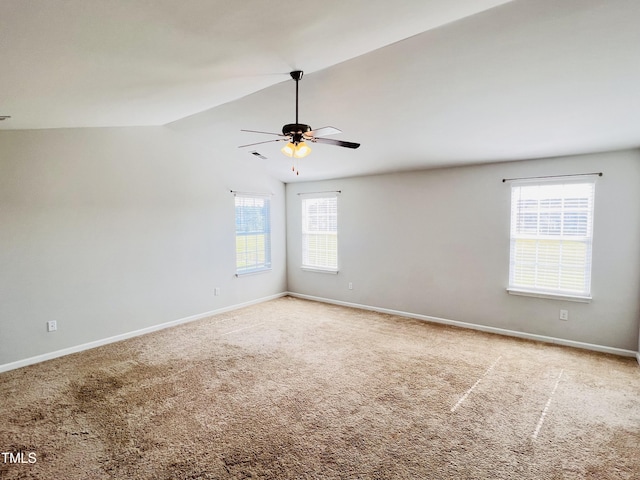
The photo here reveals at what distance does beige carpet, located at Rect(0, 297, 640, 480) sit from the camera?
2.12 m

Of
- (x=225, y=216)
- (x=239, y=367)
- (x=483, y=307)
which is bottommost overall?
(x=239, y=367)

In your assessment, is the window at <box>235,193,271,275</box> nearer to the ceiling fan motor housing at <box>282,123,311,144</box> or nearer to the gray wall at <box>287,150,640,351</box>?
the gray wall at <box>287,150,640,351</box>

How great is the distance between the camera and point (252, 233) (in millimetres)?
6145

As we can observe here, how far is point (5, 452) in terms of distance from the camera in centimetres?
223

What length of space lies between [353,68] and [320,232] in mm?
3847

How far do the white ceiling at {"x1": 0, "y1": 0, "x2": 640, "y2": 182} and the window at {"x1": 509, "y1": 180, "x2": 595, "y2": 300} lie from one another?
52cm

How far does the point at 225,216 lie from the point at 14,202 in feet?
8.77

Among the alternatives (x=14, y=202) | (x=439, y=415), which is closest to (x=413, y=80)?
(x=439, y=415)

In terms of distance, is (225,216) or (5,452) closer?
(5,452)

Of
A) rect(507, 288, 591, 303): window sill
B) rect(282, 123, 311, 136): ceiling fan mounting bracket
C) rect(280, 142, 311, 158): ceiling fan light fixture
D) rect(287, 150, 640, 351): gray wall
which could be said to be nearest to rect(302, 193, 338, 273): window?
rect(287, 150, 640, 351): gray wall

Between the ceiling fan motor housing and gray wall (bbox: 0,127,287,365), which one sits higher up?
the ceiling fan motor housing

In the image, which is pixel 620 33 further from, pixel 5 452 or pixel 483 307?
pixel 5 452

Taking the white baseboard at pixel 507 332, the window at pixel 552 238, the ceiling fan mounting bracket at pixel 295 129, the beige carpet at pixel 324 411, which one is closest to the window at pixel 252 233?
the white baseboard at pixel 507 332

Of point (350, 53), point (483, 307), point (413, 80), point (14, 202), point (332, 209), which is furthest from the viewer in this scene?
point (332, 209)
